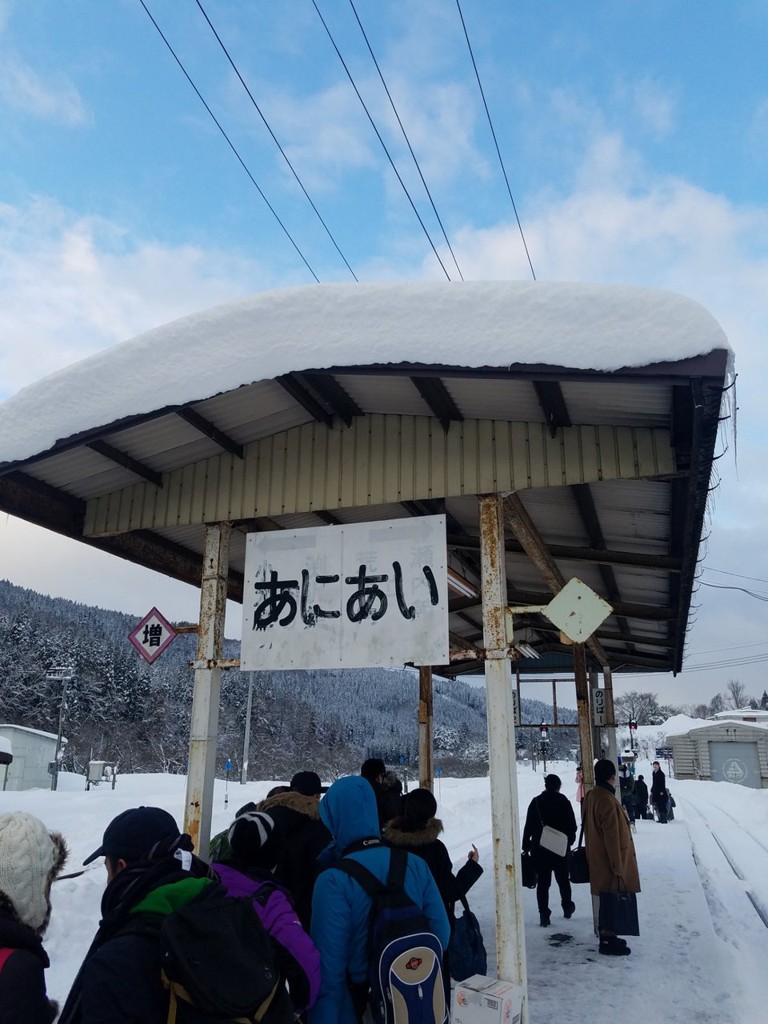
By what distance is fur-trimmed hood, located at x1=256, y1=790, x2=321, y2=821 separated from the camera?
3.73m

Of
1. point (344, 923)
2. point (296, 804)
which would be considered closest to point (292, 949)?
point (344, 923)

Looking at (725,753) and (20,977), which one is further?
(725,753)

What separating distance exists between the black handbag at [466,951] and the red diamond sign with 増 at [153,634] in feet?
11.2

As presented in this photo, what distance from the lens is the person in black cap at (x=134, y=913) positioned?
5.49 feet

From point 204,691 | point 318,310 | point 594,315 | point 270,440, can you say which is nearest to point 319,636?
point 204,691

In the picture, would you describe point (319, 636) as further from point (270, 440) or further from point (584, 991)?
point (584, 991)

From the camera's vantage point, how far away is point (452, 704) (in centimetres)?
11025

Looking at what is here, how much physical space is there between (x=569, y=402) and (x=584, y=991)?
4598 millimetres

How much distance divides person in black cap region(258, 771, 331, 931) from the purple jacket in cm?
107

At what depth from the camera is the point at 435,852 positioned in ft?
13.2

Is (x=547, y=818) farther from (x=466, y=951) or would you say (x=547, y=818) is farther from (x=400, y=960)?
(x=400, y=960)

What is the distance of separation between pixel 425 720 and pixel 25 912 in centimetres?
836

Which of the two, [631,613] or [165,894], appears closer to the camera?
[165,894]

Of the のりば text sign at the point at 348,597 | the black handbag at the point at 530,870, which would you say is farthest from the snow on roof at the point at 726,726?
the のりば text sign at the point at 348,597
